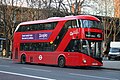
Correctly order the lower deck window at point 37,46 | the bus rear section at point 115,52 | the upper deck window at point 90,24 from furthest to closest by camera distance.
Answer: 1. the bus rear section at point 115,52
2. the lower deck window at point 37,46
3. the upper deck window at point 90,24

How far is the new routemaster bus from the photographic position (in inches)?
1071

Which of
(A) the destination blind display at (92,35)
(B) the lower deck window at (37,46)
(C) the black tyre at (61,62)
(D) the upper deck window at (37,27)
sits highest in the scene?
(D) the upper deck window at (37,27)

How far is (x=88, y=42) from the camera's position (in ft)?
89.2

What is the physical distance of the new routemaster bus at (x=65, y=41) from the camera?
1071 inches

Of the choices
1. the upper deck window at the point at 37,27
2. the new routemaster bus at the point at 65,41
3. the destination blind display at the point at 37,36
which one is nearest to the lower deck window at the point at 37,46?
the new routemaster bus at the point at 65,41

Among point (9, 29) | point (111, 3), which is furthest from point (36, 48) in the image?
point (111, 3)

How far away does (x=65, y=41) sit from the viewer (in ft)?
93.3

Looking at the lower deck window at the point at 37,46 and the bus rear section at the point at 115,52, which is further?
the bus rear section at the point at 115,52

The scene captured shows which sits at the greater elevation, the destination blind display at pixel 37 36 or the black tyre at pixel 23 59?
the destination blind display at pixel 37 36

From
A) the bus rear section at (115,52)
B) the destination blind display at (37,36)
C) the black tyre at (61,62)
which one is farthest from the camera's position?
the bus rear section at (115,52)

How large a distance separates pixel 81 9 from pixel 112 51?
9264 mm

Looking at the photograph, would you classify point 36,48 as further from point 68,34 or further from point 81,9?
point 81,9

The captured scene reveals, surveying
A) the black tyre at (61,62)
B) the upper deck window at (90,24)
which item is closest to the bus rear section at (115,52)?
the black tyre at (61,62)

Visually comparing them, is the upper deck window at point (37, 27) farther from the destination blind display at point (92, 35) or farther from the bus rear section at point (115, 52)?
the bus rear section at point (115, 52)
